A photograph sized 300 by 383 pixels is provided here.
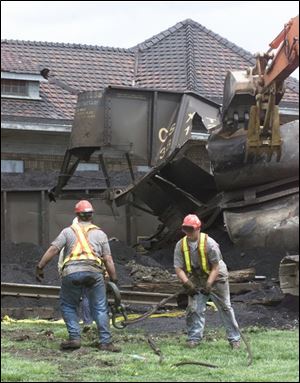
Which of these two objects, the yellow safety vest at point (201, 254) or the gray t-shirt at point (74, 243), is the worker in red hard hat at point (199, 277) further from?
the gray t-shirt at point (74, 243)

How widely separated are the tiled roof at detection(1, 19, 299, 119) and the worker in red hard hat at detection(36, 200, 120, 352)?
9.62m

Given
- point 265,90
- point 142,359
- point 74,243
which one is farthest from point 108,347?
point 265,90

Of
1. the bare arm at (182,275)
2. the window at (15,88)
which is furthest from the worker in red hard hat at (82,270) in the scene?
the window at (15,88)

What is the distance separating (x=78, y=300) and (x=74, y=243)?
23.6 inches

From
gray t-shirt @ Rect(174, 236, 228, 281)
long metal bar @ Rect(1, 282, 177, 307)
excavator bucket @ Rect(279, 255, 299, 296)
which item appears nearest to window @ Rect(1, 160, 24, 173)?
long metal bar @ Rect(1, 282, 177, 307)

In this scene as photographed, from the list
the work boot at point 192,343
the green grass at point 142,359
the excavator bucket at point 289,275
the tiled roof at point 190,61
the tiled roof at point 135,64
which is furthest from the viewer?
the tiled roof at point 190,61

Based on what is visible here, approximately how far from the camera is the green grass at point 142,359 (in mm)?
6430

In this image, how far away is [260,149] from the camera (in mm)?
9719

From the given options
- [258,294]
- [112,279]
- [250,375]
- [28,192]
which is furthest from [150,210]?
[250,375]

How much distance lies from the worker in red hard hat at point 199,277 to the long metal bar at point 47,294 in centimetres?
263

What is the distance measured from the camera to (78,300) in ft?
27.9

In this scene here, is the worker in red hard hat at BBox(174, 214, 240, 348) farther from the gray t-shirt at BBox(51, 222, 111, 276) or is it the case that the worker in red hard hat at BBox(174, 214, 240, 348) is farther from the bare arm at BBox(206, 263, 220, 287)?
the gray t-shirt at BBox(51, 222, 111, 276)

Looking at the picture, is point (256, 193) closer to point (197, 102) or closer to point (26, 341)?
point (197, 102)

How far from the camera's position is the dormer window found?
1780 cm
